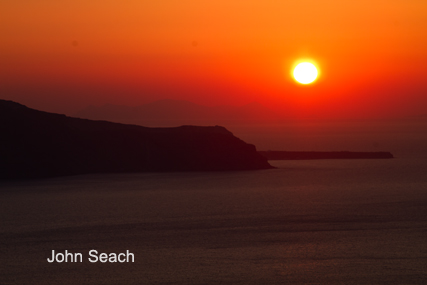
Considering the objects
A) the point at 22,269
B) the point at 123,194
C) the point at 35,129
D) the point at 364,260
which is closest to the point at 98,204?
the point at 123,194

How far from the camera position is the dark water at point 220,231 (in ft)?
50.2

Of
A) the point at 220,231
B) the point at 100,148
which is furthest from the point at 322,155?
the point at 220,231

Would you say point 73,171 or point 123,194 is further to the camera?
point 73,171

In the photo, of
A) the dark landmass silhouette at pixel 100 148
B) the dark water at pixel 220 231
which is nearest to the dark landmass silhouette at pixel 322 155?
the dark landmass silhouette at pixel 100 148

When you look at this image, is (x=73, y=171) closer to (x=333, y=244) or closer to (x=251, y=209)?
(x=251, y=209)

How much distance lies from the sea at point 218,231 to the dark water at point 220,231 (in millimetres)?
41

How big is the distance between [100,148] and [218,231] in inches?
1338

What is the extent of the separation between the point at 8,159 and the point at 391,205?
32.4m

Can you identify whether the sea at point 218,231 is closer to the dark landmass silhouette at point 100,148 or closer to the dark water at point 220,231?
the dark water at point 220,231

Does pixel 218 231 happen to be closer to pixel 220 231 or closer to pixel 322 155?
pixel 220 231

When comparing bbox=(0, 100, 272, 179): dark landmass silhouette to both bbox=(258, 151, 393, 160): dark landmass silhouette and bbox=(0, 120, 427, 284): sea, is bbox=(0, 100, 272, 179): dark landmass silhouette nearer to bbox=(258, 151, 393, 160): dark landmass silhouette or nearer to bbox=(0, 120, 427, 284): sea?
bbox=(0, 120, 427, 284): sea

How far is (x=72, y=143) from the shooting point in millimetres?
52688

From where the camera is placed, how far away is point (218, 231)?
72.1 feet

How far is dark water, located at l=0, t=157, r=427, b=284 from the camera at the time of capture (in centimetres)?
1530
